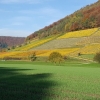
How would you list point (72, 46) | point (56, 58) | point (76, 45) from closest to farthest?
point (56, 58)
point (76, 45)
point (72, 46)

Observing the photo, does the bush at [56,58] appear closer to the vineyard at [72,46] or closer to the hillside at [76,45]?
the hillside at [76,45]

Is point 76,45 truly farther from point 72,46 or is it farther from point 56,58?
point 56,58

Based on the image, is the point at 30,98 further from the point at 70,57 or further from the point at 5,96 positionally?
the point at 70,57

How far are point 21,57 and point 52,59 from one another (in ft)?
83.8

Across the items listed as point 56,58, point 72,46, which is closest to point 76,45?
point 72,46

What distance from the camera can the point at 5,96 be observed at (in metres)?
14.1

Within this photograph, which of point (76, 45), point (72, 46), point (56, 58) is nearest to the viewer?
point (56, 58)

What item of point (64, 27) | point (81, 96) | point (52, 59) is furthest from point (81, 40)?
point (81, 96)

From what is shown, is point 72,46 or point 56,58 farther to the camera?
point 72,46

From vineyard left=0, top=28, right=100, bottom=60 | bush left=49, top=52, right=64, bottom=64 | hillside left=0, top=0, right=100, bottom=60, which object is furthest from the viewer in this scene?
vineyard left=0, top=28, right=100, bottom=60

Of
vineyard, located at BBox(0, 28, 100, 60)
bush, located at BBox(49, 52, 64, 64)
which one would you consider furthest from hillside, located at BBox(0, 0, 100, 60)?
bush, located at BBox(49, 52, 64, 64)

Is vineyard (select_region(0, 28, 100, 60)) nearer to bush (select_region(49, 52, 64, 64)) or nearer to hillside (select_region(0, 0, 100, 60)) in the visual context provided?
hillside (select_region(0, 0, 100, 60))

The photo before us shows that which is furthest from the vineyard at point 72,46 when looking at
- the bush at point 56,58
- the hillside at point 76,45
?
the bush at point 56,58

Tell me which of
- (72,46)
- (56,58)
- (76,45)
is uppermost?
(76,45)
